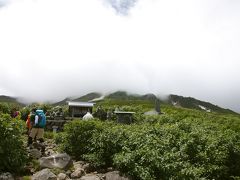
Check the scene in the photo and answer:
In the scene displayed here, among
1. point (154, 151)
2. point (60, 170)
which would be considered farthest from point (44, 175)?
point (154, 151)

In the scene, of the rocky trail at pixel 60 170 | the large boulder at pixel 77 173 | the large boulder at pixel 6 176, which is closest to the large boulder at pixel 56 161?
the rocky trail at pixel 60 170

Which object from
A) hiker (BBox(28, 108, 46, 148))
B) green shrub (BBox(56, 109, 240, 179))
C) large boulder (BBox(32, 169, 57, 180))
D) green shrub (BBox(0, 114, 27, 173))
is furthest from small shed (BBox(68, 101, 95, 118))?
large boulder (BBox(32, 169, 57, 180))

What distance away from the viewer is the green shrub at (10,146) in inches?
572

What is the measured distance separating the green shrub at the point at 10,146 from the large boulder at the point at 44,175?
0.83 metres

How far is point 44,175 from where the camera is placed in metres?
14.7

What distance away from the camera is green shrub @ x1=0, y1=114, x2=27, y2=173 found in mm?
14523

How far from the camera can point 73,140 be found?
1955 centimetres

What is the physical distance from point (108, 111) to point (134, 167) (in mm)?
28097

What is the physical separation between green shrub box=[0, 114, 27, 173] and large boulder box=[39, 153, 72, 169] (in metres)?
1.15

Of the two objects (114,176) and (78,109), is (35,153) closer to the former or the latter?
(114,176)

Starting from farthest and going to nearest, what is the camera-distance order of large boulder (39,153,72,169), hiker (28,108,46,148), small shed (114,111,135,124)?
1. small shed (114,111,135,124)
2. hiker (28,108,46,148)
3. large boulder (39,153,72,169)

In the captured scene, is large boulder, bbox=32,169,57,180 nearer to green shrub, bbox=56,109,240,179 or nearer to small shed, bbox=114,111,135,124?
green shrub, bbox=56,109,240,179

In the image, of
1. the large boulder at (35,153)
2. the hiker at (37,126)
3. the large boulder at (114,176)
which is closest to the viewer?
the large boulder at (114,176)

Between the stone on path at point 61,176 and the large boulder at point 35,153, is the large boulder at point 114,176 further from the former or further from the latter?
the large boulder at point 35,153
